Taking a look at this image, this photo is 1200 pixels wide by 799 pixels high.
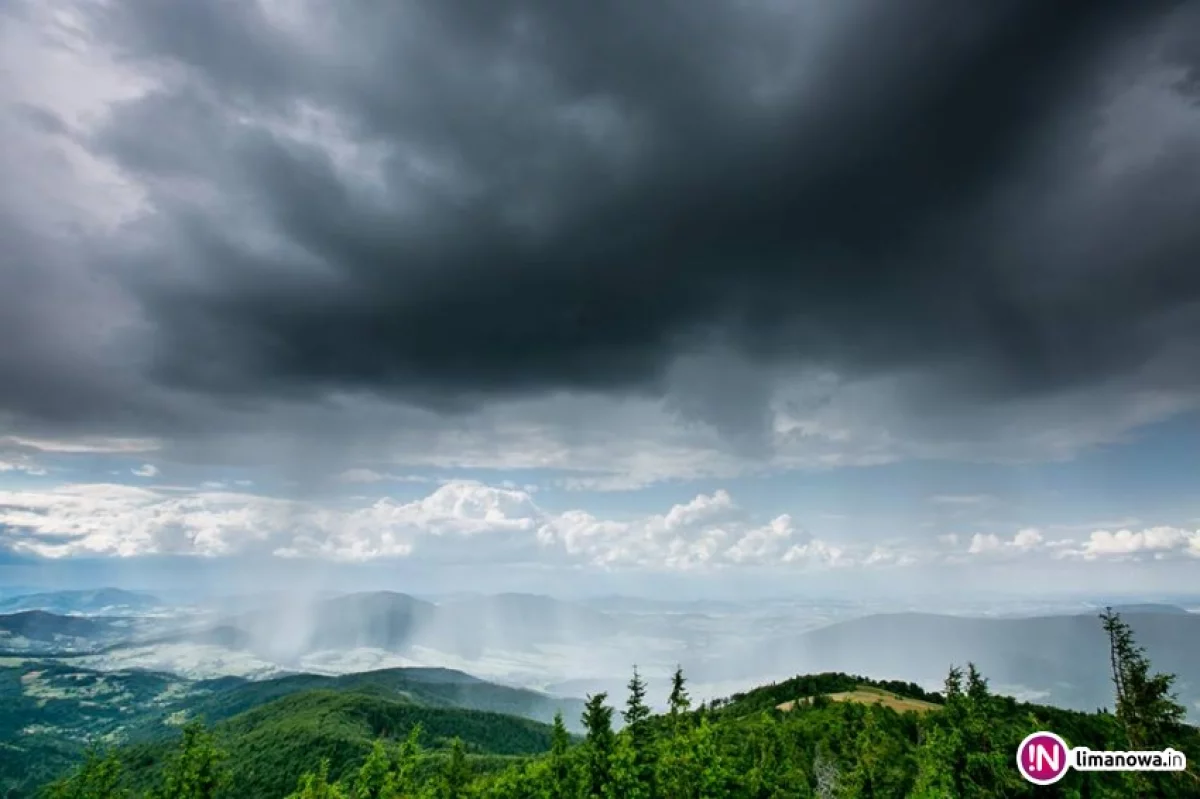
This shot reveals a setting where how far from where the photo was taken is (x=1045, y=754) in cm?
4938

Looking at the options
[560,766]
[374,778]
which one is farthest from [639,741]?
[374,778]

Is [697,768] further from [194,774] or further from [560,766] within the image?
[194,774]

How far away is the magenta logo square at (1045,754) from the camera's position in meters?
48.3

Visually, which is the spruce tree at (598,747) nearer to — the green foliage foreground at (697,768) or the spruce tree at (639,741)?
the green foliage foreground at (697,768)

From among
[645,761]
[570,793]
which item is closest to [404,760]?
[570,793]

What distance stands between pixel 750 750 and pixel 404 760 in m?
72.7

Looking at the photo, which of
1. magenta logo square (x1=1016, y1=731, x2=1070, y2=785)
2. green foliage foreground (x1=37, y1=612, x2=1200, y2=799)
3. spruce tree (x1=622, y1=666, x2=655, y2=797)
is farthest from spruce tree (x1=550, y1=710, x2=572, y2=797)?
magenta logo square (x1=1016, y1=731, x2=1070, y2=785)

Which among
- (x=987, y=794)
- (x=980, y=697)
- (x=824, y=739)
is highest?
(x=980, y=697)

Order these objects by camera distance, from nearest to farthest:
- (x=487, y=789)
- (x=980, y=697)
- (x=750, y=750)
→ (x=487, y=789), (x=980, y=697), (x=750, y=750)

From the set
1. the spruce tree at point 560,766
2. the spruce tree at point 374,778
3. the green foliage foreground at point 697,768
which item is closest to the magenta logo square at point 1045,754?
the green foliage foreground at point 697,768

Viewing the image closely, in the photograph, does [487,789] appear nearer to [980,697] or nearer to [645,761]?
[645,761]

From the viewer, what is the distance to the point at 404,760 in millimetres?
68812

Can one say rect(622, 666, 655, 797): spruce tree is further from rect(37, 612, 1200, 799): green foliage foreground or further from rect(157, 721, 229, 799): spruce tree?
rect(157, 721, 229, 799): spruce tree

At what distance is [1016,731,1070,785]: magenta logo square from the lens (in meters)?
48.3
